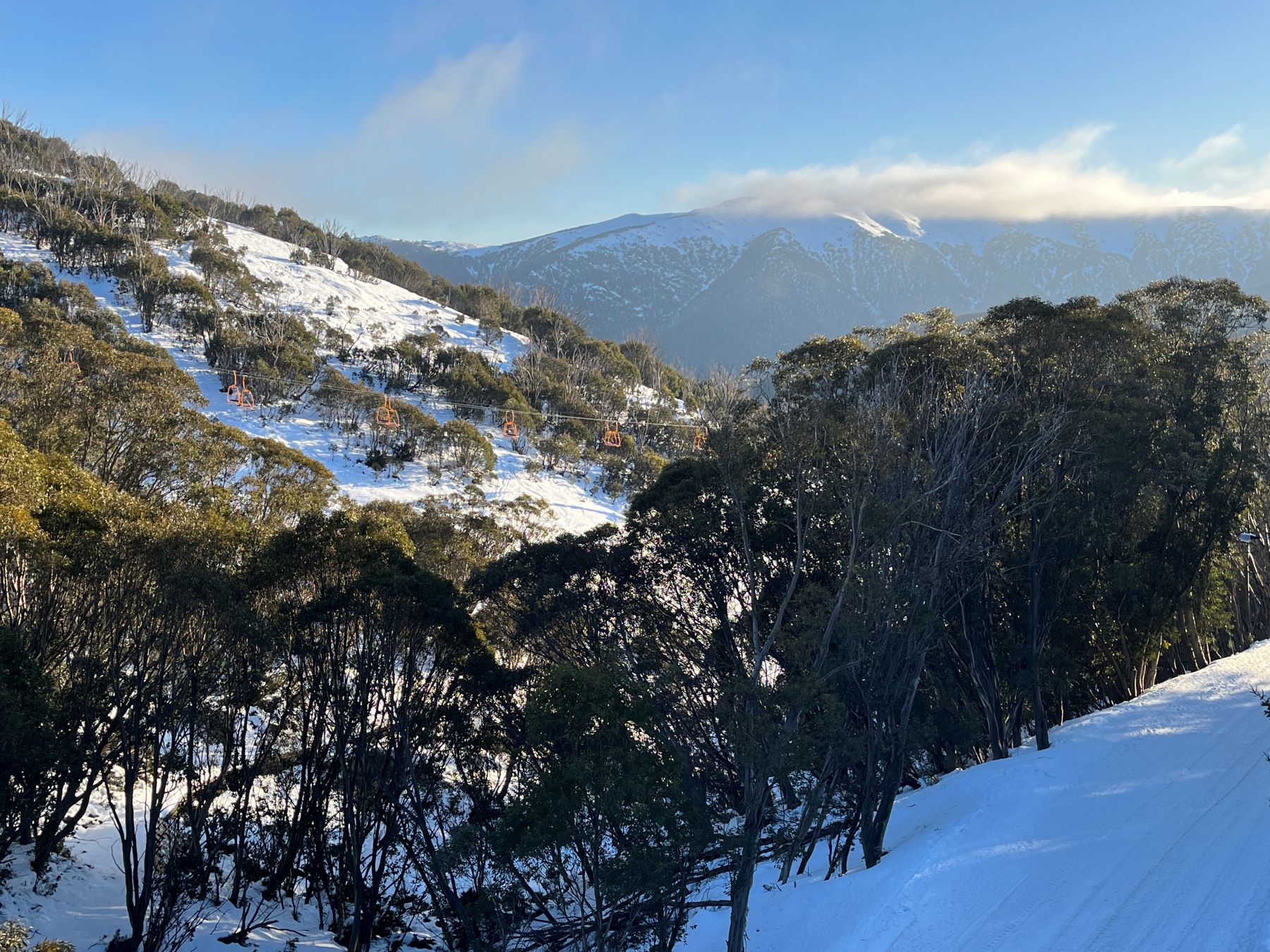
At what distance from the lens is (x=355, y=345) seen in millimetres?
57094

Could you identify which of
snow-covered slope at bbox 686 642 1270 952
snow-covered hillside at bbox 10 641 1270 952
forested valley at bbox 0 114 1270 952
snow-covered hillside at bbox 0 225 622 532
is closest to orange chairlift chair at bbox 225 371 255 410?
snow-covered hillside at bbox 0 225 622 532

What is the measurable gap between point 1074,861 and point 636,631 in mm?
8195

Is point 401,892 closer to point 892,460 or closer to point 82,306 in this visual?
point 892,460

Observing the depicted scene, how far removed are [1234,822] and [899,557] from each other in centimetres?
612

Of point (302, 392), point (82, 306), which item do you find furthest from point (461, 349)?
point (82, 306)

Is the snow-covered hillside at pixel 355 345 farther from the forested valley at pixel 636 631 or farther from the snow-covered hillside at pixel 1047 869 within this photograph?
the snow-covered hillside at pixel 1047 869

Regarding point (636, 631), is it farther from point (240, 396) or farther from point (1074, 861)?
point (240, 396)

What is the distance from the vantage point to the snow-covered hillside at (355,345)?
39219mm

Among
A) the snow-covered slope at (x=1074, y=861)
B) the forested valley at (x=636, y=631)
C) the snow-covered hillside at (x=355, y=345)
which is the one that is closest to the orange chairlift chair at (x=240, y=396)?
the snow-covered hillside at (x=355, y=345)

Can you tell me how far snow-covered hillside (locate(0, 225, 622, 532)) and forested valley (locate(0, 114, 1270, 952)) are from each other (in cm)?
1746

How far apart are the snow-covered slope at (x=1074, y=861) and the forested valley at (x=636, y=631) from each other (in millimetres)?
1081

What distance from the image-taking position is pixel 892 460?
1252 cm

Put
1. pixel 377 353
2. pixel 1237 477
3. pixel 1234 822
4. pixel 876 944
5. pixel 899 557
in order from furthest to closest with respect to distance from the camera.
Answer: pixel 377 353, pixel 1237 477, pixel 899 557, pixel 1234 822, pixel 876 944

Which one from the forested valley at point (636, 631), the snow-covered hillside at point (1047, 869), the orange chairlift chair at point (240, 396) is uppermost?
the orange chairlift chair at point (240, 396)
